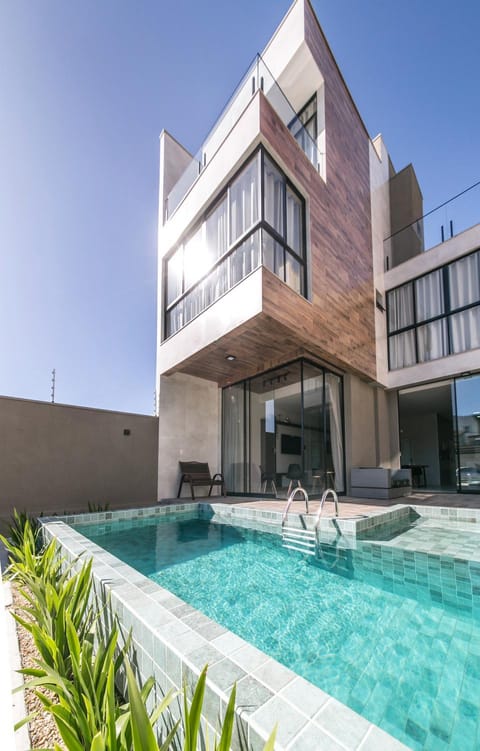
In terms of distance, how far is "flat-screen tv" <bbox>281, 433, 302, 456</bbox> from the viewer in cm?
818

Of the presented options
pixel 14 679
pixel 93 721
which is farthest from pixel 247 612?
pixel 93 721

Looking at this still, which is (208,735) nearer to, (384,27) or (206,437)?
(206,437)

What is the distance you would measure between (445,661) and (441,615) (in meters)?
0.76

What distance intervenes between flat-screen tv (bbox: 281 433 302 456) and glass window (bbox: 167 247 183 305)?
4324 millimetres

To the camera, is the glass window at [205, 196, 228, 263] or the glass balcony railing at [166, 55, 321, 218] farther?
the glass window at [205, 196, 228, 263]

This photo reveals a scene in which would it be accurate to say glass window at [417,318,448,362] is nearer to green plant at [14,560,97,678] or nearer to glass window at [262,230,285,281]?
glass window at [262,230,285,281]

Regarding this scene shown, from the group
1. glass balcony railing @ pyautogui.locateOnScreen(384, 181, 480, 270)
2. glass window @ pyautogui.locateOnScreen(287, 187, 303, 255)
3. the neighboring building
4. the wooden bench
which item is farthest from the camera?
glass balcony railing @ pyautogui.locateOnScreen(384, 181, 480, 270)

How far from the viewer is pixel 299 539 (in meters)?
5.05

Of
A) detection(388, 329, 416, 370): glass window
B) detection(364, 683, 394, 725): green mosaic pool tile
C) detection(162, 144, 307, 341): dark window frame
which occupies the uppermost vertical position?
detection(162, 144, 307, 341): dark window frame

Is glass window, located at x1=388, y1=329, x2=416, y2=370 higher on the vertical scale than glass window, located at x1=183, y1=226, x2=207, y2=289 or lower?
lower

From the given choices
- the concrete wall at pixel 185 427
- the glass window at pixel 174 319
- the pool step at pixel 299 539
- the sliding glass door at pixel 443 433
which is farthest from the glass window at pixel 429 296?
the pool step at pixel 299 539

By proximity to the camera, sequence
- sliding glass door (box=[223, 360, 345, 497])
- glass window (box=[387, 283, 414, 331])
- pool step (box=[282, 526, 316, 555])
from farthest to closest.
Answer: glass window (box=[387, 283, 414, 331]), sliding glass door (box=[223, 360, 345, 497]), pool step (box=[282, 526, 316, 555])

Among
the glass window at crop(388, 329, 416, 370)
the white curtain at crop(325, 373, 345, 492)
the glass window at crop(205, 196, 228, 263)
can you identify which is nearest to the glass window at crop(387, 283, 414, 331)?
the glass window at crop(388, 329, 416, 370)

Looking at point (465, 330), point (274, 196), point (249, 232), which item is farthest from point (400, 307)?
point (249, 232)
